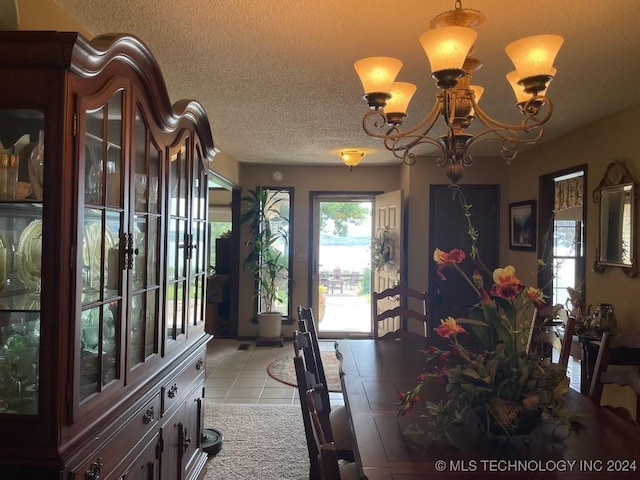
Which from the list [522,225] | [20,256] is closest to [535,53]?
[20,256]

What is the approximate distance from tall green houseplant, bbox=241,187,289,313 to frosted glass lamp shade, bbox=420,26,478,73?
4.52 m

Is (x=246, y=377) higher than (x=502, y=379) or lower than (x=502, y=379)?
lower

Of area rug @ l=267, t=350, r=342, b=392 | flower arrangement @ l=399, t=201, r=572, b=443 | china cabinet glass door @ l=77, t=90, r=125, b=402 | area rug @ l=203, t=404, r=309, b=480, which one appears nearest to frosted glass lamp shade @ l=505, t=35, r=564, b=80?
flower arrangement @ l=399, t=201, r=572, b=443

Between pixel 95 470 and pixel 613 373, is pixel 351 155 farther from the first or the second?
pixel 95 470

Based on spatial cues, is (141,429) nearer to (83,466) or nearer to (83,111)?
(83,466)

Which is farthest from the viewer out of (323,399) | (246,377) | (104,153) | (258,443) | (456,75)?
(246,377)

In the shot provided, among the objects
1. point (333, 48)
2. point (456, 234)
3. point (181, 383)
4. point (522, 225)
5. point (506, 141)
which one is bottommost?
point (181, 383)

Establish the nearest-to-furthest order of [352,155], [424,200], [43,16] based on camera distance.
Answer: [43,16] → [352,155] → [424,200]

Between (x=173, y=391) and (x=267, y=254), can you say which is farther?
(x=267, y=254)

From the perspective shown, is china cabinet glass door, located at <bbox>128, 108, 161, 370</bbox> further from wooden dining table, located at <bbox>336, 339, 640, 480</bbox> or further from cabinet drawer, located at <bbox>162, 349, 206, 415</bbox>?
wooden dining table, located at <bbox>336, 339, 640, 480</bbox>

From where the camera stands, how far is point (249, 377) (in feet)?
15.3

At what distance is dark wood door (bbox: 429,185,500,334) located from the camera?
18.5ft

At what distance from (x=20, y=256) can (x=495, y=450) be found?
5.27ft

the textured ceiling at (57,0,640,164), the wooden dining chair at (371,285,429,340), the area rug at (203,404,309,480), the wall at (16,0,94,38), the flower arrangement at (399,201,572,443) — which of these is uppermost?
the textured ceiling at (57,0,640,164)
